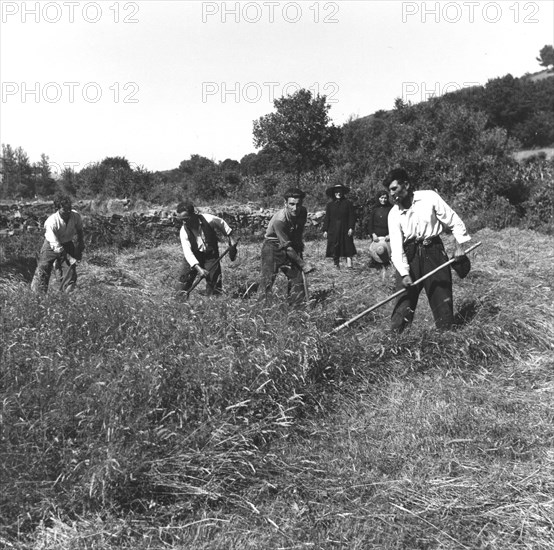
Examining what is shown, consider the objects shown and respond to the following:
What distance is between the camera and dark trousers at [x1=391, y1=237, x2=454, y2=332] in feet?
15.8

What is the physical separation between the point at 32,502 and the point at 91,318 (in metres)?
1.77

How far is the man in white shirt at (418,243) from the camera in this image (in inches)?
186

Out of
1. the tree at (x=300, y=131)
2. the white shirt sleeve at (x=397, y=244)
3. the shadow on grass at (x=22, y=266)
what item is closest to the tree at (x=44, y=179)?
the tree at (x=300, y=131)

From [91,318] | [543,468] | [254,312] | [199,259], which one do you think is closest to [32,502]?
[91,318]

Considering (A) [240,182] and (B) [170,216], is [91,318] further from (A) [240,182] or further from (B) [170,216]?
(A) [240,182]

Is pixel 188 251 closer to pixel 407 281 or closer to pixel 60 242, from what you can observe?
pixel 60 242

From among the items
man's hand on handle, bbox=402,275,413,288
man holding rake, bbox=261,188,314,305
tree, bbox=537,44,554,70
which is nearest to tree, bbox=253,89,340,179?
man holding rake, bbox=261,188,314,305

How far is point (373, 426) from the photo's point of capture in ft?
11.8

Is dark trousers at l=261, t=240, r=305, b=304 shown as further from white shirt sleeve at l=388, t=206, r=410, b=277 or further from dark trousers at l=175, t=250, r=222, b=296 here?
white shirt sleeve at l=388, t=206, r=410, b=277

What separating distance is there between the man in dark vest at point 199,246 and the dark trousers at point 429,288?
204 centimetres

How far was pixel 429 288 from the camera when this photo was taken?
191 inches

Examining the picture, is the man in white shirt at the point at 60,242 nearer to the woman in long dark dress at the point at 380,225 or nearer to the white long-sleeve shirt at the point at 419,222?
the woman in long dark dress at the point at 380,225

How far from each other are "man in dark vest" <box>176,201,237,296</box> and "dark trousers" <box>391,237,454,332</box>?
6.69 feet

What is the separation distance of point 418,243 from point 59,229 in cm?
419
